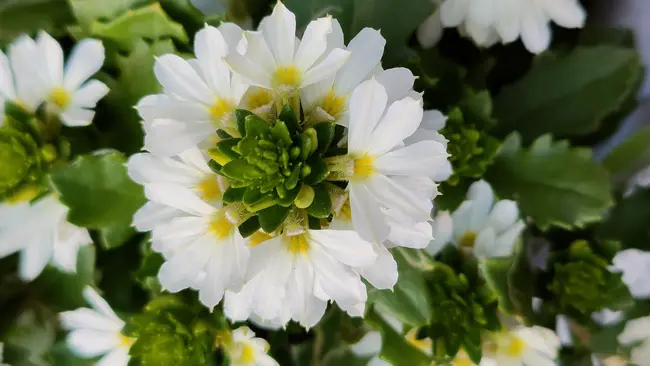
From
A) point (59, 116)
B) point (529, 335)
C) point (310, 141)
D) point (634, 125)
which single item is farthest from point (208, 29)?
point (634, 125)

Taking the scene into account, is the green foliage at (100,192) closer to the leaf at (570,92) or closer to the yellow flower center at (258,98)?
the yellow flower center at (258,98)

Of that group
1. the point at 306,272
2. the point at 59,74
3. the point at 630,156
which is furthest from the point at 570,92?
the point at 59,74

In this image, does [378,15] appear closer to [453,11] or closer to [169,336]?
[453,11]

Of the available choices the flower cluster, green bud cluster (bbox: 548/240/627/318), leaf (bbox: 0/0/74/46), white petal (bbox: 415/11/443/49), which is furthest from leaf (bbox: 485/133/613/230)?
leaf (bbox: 0/0/74/46)

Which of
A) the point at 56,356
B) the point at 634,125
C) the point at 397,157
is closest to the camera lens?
the point at 397,157

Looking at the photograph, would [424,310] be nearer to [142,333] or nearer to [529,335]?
[529,335]

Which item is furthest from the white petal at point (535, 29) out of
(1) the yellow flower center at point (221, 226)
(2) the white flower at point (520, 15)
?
(1) the yellow flower center at point (221, 226)

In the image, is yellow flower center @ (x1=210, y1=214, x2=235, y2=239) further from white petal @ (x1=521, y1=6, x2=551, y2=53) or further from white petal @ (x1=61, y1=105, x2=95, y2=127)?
white petal @ (x1=521, y1=6, x2=551, y2=53)
